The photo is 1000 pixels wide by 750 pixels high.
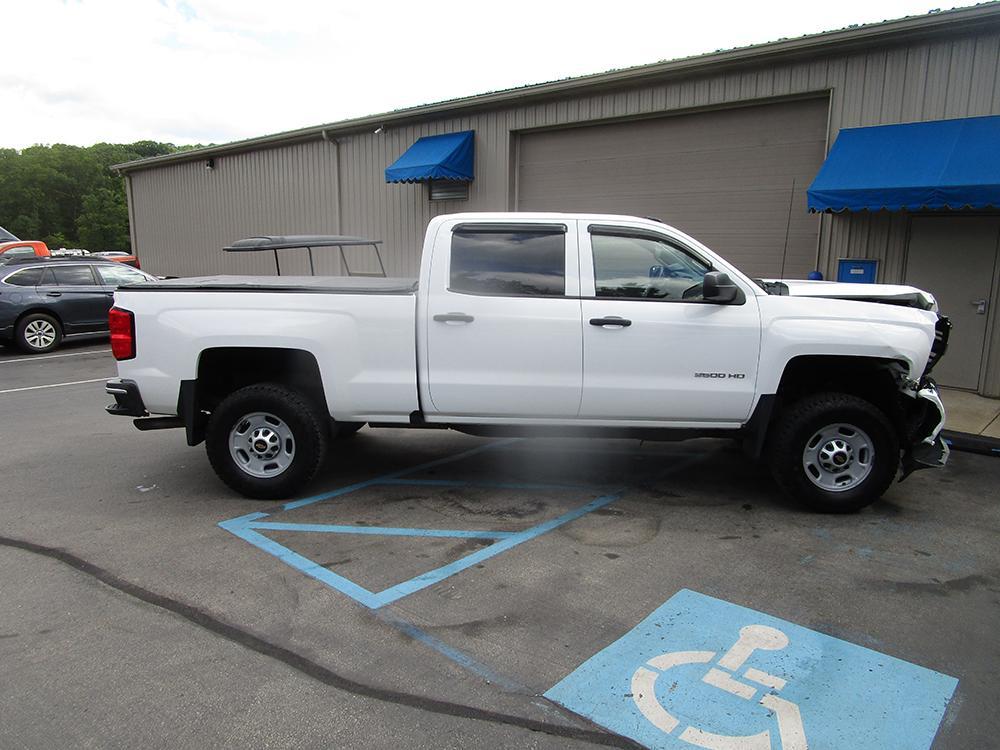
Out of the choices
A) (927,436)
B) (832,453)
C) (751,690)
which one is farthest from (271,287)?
(927,436)

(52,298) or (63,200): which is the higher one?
(63,200)

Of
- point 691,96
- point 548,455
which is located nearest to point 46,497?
point 548,455

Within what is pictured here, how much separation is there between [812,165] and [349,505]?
8.36 metres

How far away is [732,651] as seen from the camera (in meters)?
3.31

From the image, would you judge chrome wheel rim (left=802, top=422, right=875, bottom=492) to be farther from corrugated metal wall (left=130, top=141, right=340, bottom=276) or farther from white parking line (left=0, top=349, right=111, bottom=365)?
corrugated metal wall (left=130, top=141, right=340, bottom=276)

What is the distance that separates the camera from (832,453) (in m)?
5.04

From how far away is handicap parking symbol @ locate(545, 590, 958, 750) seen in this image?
274 cm

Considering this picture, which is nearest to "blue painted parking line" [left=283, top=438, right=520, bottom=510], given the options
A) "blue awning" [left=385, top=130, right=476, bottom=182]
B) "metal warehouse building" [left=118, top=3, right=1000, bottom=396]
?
"metal warehouse building" [left=118, top=3, right=1000, bottom=396]

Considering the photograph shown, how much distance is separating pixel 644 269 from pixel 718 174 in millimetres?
6691

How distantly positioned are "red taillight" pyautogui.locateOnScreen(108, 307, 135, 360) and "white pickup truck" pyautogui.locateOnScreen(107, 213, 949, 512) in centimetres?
2

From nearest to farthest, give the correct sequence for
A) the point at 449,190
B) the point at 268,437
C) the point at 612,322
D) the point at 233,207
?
the point at 612,322 → the point at 268,437 → the point at 449,190 → the point at 233,207

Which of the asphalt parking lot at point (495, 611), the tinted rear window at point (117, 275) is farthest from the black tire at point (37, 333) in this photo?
the asphalt parking lot at point (495, 611)

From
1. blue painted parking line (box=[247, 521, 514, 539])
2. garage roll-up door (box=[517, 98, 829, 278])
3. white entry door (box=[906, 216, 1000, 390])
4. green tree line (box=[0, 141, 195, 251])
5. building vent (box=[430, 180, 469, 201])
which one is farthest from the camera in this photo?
green tree line (box=[0, 141, 195, 251])

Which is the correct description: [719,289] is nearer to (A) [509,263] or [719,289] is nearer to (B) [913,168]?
(A) [509,263]
